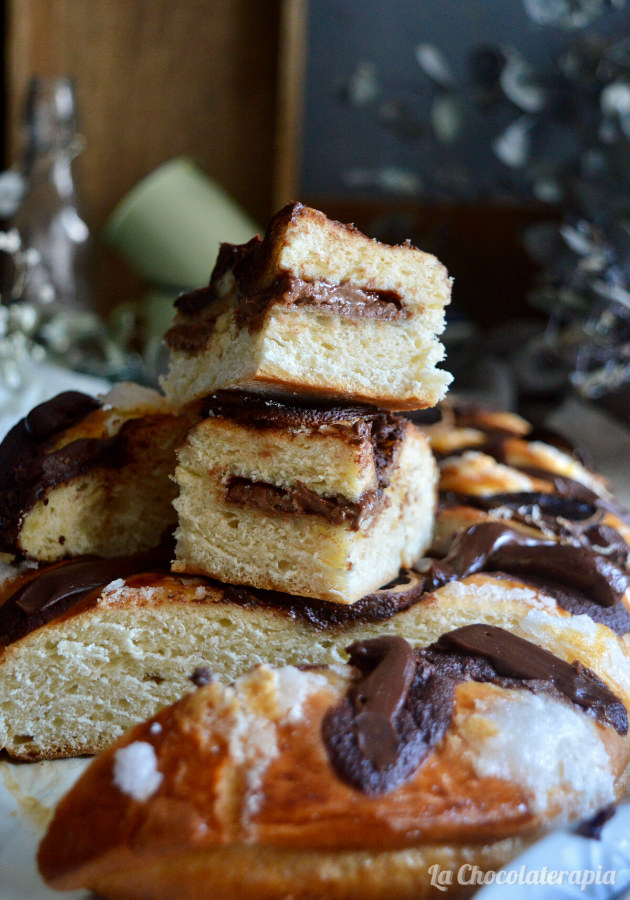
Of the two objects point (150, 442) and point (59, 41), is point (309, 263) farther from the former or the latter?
point (59, 41)

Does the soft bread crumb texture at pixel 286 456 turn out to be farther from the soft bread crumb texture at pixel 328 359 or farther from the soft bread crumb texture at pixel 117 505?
the soft bread crumb texture at pixel 117 505

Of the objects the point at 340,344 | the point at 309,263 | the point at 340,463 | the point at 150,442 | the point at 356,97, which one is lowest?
the point at 150,442

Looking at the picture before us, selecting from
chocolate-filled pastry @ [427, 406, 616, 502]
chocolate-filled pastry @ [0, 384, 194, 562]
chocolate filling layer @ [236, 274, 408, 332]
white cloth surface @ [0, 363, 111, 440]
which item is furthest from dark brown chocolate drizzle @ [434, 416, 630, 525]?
white cloth surface @ [0, 363, 111, 440]

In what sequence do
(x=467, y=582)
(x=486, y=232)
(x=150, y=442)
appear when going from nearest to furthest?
1. (x=467, y=582)
2. (x=150, y=442)
3. (x=486, y=232)

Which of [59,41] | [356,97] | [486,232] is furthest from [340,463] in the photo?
[59,41]

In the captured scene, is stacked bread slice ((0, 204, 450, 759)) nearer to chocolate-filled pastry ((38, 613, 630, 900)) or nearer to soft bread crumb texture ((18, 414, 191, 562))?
soft bread crumb texture ((18, 414, 191, 562))

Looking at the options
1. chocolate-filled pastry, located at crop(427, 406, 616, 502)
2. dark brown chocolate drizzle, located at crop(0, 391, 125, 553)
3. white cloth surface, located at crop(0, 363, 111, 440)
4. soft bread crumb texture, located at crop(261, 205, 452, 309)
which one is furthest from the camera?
white cloth surface, located at crop(0, 363, 111, 440)

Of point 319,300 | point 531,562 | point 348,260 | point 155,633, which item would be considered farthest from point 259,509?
point 531,562
